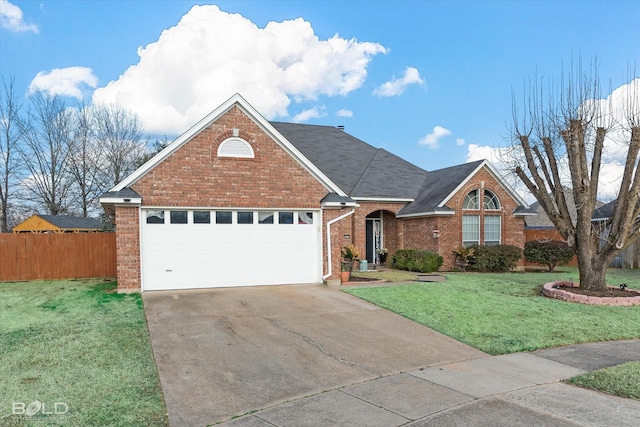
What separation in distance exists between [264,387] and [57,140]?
3296 centimetres

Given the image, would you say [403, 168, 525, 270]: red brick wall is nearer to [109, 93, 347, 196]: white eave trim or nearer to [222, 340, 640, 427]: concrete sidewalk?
[109, 93, 347, 196]: white eave trim

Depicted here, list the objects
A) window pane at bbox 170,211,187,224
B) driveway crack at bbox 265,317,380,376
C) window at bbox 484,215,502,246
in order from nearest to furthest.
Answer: driveway crack at bbox 265,317,380,376
window pane at bbox 170,211,187,224
window at bbox 484,215,502,246

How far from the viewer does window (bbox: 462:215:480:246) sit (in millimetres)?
20188

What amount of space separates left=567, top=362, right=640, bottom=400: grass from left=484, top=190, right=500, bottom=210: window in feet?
47.0

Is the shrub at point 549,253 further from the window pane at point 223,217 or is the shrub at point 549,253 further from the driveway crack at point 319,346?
the driveway crack at point 319,346

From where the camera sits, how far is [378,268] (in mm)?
20203

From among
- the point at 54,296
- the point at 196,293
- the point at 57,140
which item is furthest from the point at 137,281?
the point at 57,140

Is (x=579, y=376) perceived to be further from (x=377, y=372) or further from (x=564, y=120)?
(x=564, y=120)

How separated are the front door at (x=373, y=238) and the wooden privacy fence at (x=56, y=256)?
11.0 meters

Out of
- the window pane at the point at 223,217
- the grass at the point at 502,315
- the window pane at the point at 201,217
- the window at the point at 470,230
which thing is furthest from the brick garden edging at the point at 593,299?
the window pane at the point at 201,217

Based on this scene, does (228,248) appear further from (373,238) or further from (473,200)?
(473,200)

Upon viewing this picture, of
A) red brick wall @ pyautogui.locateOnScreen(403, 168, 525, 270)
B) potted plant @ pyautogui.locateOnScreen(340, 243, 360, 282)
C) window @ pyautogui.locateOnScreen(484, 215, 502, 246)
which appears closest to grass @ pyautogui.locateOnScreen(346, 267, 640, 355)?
potted plant @ pyautogui.locateOnScreen(340, 243, 360, 282)

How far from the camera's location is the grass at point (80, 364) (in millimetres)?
5020

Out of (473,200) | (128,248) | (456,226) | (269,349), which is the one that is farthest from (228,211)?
(473,200)
